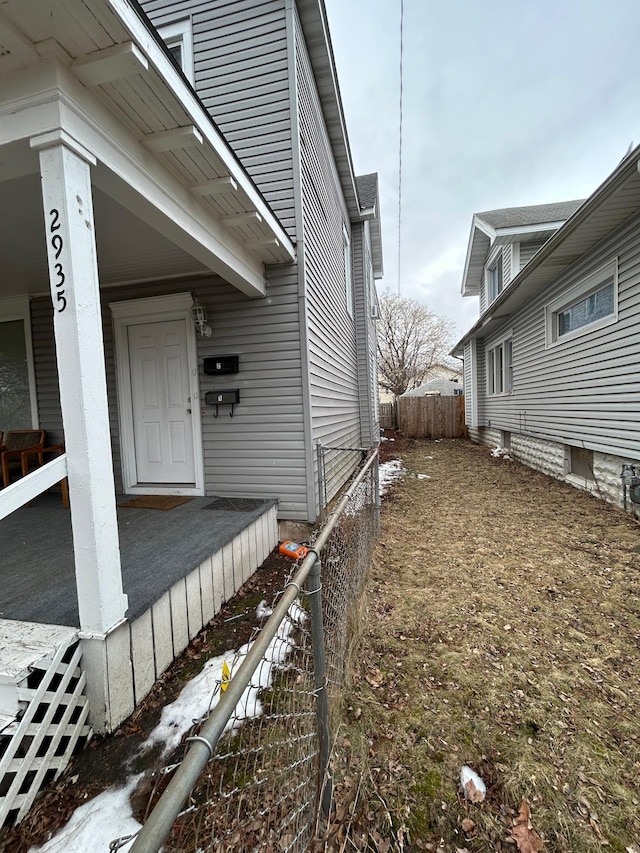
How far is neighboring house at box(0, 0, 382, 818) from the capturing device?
169 centimetres

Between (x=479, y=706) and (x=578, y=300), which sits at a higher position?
(x=578, y=300)

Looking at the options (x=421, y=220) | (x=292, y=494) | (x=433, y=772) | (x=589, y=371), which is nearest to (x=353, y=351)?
(x=589, y=371)

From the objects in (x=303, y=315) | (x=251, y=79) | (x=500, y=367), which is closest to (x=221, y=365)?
(x=303, y=315)

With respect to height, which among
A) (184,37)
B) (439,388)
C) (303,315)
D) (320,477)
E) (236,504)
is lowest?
(236,504)

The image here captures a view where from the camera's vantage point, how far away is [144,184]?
2193 mm

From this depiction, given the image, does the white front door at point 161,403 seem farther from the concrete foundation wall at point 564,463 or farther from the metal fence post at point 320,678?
the concrete foundation wall at point 564,463

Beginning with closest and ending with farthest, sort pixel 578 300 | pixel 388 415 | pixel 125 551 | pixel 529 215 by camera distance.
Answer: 1. pixel 125 551
2. pixel 578 300
3. pixel 529 215
4. pixel 388 415

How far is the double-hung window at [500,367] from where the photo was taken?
9.89m

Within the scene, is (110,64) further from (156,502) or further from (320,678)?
(156,502)

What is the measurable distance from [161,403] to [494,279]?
37.2ft

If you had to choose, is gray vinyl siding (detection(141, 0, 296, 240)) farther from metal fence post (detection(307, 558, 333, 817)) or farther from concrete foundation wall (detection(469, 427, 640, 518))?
concrete foundation wall (detection(469, 427, 640, 518))

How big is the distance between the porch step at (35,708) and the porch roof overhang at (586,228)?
529cm

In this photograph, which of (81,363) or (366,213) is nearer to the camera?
(81,363)

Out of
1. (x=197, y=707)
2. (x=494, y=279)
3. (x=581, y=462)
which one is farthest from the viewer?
(x=494, y=279)
